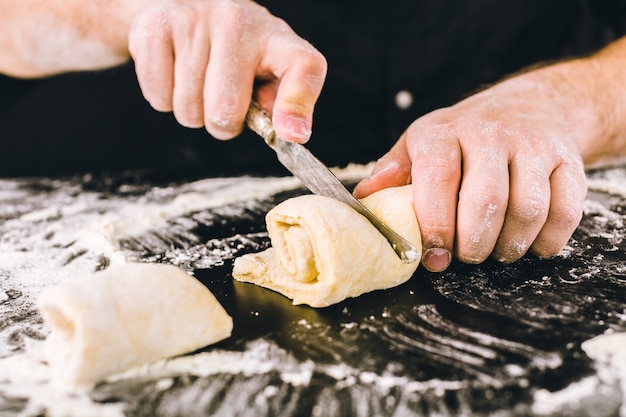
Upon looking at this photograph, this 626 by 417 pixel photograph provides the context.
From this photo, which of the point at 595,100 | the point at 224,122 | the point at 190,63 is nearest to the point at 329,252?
the point at 224,122

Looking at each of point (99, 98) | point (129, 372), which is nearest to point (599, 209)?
point (129, 372)

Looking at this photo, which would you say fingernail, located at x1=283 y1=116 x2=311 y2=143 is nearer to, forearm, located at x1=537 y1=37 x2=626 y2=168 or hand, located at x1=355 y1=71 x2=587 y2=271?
hand, located at x1=355 y1=71 x2=587 y2=271

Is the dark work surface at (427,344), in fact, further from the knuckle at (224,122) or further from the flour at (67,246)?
the knuckle at (224,122)

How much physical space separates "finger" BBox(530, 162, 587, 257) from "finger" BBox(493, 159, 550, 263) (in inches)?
1.5

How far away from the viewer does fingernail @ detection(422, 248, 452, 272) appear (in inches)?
49.3

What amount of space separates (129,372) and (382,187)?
72 cm

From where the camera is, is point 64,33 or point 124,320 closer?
point 124,320

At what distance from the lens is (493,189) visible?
119 cm

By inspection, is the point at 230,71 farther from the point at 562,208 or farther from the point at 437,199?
the point at 562,208

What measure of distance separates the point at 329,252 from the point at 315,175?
0.87ft

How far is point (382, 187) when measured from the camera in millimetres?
1422

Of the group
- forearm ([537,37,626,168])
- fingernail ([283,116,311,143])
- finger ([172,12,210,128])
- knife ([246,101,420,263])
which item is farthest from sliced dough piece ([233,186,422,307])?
forearm ([537,37,626,168])

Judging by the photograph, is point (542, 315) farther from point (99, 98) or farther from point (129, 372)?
point (99, 98)

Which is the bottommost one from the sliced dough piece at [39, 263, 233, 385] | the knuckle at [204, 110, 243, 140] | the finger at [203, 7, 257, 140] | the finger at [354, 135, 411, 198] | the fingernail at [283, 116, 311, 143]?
the sliced dough piece at [39, 263, 233, 385]
